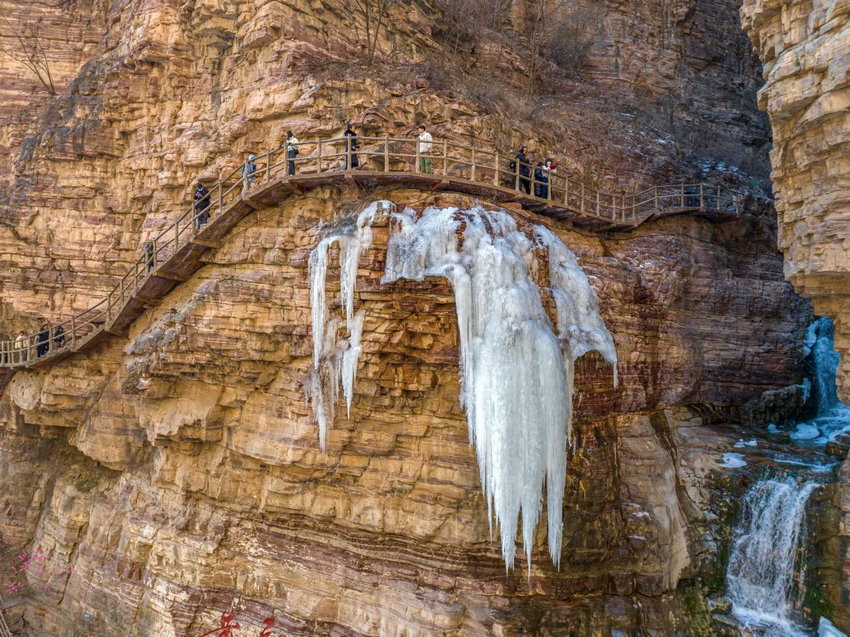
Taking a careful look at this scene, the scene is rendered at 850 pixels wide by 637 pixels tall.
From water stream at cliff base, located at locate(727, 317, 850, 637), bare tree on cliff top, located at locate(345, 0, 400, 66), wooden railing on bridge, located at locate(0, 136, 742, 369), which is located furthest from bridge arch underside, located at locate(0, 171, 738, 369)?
water stream at cliff base, located at locate(727, 317, 850, 637)

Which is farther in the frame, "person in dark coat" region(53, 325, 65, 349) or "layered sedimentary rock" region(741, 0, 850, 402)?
"person in dark coat" region(53, 325, 65, 349)

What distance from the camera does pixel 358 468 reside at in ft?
40.5

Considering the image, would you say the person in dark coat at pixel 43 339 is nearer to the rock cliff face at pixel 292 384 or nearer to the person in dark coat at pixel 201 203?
the rock cliff face at pixel 292 384

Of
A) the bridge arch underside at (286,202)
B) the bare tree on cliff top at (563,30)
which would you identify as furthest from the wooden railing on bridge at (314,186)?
the bare tree on cliff top at (563,30)

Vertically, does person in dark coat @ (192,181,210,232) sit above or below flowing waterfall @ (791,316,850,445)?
above

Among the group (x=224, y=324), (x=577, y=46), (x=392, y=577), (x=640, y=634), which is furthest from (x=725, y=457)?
(x=577, y=46)

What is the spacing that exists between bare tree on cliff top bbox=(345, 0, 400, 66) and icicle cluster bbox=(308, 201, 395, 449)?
8.62 m

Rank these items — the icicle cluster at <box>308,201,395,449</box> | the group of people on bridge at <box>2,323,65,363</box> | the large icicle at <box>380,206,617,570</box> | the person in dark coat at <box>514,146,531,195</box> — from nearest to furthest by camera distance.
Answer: the large icicle at <box>380,206,617,570</box>
the icicle cluster at <box>308,201,395,449</box>
the person in dark coat at <box>514,146,531,195</box>
the group of people on bridge at <box>2,323,65,363</box>

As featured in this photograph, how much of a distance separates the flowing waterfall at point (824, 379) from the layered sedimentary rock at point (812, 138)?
6666mm

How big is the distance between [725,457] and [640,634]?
557 centimetres

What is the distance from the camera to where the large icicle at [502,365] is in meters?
11.0

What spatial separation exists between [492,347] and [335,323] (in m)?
3.47

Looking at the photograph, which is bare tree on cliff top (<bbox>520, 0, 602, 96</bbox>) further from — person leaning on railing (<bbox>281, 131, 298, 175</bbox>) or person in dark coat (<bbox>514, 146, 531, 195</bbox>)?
person leaning on railing (<bbox>281, 131, 298, 175</bbox>)

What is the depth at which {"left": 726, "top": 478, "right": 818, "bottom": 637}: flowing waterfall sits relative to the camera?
12.4m
